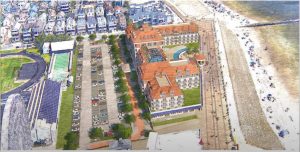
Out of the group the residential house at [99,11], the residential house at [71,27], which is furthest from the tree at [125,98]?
the residential house at [99,11]

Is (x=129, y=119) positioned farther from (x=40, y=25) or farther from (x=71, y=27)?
(x=40, y=25)

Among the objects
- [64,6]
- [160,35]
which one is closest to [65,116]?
[160,35]

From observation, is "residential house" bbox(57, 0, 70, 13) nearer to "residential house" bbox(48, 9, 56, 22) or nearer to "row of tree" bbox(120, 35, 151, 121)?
"residential house" bbox(48, 9, 56, 22)

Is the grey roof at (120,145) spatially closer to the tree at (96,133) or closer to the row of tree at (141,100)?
the tree at (96,133)

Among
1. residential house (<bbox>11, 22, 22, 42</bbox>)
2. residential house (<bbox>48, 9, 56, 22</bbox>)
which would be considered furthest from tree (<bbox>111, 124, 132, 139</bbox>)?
residential house (<bbox>48, 9, 56, 22</bbox>)

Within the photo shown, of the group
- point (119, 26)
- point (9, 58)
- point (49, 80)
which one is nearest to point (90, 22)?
point (119, 26)

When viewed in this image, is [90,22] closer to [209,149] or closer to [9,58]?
[9,58]

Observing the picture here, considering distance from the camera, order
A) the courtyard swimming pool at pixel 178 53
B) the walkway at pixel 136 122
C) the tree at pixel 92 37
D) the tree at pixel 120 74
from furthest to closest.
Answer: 1. the tree at pixel 92 37
2. the courtyard swimming pool at pixel 178 53
3. the tree at pixel 120 74
4. the walkway at pixel 136 122
